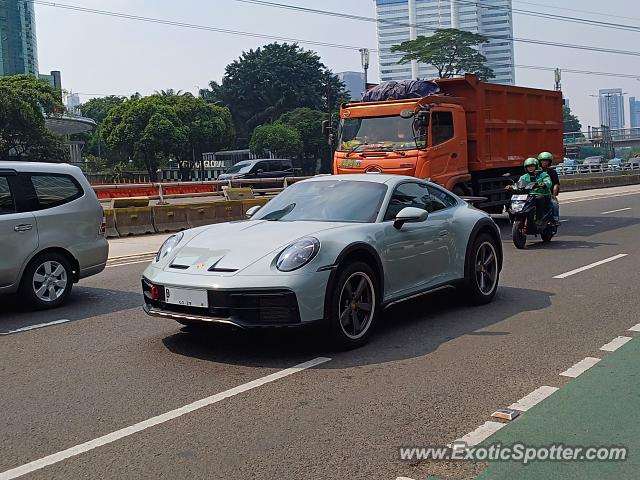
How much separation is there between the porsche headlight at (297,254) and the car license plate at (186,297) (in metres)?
0.61

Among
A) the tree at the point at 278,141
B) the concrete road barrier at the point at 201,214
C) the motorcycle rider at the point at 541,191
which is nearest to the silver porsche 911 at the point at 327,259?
the motorcycle rider at the point at 541,191

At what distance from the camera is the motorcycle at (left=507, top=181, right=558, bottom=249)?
1352 centimetres

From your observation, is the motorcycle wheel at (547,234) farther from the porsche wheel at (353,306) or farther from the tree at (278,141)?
the tree at (278,141)

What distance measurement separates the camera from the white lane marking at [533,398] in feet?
16.0

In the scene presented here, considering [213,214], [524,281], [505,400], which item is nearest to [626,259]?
[524,281]

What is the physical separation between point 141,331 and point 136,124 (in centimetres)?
6146

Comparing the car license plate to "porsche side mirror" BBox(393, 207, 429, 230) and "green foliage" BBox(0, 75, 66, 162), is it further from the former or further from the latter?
"green foliage" BBox(0, 75, 66, 162)

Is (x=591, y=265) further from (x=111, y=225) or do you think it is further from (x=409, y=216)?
(x=111, y=225)

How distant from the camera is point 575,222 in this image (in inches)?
749

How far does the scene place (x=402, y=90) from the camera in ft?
52.2

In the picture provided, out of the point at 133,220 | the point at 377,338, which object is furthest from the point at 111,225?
the point at 377,338

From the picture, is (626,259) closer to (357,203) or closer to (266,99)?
(357,203)

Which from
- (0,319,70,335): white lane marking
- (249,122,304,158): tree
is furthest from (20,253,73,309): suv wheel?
(249,122,304,158): tree

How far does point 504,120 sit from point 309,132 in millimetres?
64381
